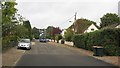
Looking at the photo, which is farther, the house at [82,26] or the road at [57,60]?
the house at [82,26]

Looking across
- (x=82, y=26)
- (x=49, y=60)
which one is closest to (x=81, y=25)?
(x=82, y=26)

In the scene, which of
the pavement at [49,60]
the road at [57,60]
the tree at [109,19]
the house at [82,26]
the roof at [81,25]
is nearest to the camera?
the pavement at [49,60]

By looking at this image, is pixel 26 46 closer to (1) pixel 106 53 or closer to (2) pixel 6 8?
(2) pixel 6 8

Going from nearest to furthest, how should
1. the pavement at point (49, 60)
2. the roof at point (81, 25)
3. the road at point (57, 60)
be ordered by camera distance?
1. the pavement at point (49, 60)
2. the road at point (57, 60)
3. the roof at point (81, 25)

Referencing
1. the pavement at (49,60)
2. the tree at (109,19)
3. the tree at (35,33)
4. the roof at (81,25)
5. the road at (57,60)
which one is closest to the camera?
the pavement at (49,60)

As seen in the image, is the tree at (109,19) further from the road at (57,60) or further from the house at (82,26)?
the road at (57,60)

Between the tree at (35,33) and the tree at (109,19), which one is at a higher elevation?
the tree at (109,19)

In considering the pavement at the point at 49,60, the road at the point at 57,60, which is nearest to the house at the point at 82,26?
the pavement at the point at 49,60

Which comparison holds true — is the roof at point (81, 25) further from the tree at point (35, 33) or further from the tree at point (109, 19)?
the tree at point (35, 33)

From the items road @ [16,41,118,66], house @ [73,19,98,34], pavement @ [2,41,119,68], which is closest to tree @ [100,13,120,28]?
house @ [73,19,98,34]

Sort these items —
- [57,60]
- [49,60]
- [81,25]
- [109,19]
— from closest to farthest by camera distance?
1. [49,60]
2. [57,60]
3. [109,19]
4. [81,25]

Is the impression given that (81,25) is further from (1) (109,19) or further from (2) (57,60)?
(2) (57,60)

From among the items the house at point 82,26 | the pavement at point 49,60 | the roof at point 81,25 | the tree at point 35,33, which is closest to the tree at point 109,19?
the house at point 82,26

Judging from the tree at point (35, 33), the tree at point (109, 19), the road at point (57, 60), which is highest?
the tree at point (109, 19)
